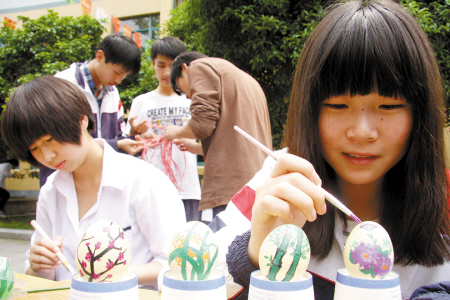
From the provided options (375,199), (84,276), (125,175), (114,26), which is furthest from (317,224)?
(114,26)

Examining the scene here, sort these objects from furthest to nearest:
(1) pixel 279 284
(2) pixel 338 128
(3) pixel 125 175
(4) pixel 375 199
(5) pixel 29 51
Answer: (5) pixel 29 51
(3) pixel 125 175
(4) pixel 375 199
(2) pixel 338 128
(1) pixel 279 284

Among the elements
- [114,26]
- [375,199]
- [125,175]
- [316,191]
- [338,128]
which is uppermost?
[114,26]

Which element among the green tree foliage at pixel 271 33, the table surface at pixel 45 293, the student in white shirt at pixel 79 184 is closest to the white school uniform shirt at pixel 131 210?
the student in white shirt at pixel 79 184

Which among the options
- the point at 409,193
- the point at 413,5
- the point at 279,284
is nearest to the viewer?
the point at 279,284

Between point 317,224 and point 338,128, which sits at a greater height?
point 338,128

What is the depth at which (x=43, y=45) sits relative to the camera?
878cm

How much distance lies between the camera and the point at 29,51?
904cm

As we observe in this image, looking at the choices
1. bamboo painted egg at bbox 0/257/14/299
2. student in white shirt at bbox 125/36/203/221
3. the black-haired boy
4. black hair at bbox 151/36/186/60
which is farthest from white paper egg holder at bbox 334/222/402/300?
black hair at bbox 151/36/186/60

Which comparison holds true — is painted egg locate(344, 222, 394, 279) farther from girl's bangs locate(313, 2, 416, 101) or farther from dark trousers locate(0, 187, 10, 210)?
dark trousers locate(0, 187, 10, 210)

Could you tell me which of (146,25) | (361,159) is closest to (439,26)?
(361,159)

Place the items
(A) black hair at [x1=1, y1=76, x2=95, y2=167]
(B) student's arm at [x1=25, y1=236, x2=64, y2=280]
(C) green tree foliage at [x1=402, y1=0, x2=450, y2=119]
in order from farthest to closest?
(C) green tree foliage at [x1=402, y1=0, x2=450, y2=119]
(A) black hair at [x1=1, y1=76, x2=95, y2=167]
(B) student's arm at [x1=25, y1=236, x2=64, y2=280]

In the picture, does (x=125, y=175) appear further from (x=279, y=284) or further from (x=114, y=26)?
(x=114, y=26)

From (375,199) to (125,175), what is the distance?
113cm

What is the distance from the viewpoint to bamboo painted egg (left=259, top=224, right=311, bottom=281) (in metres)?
0.76
